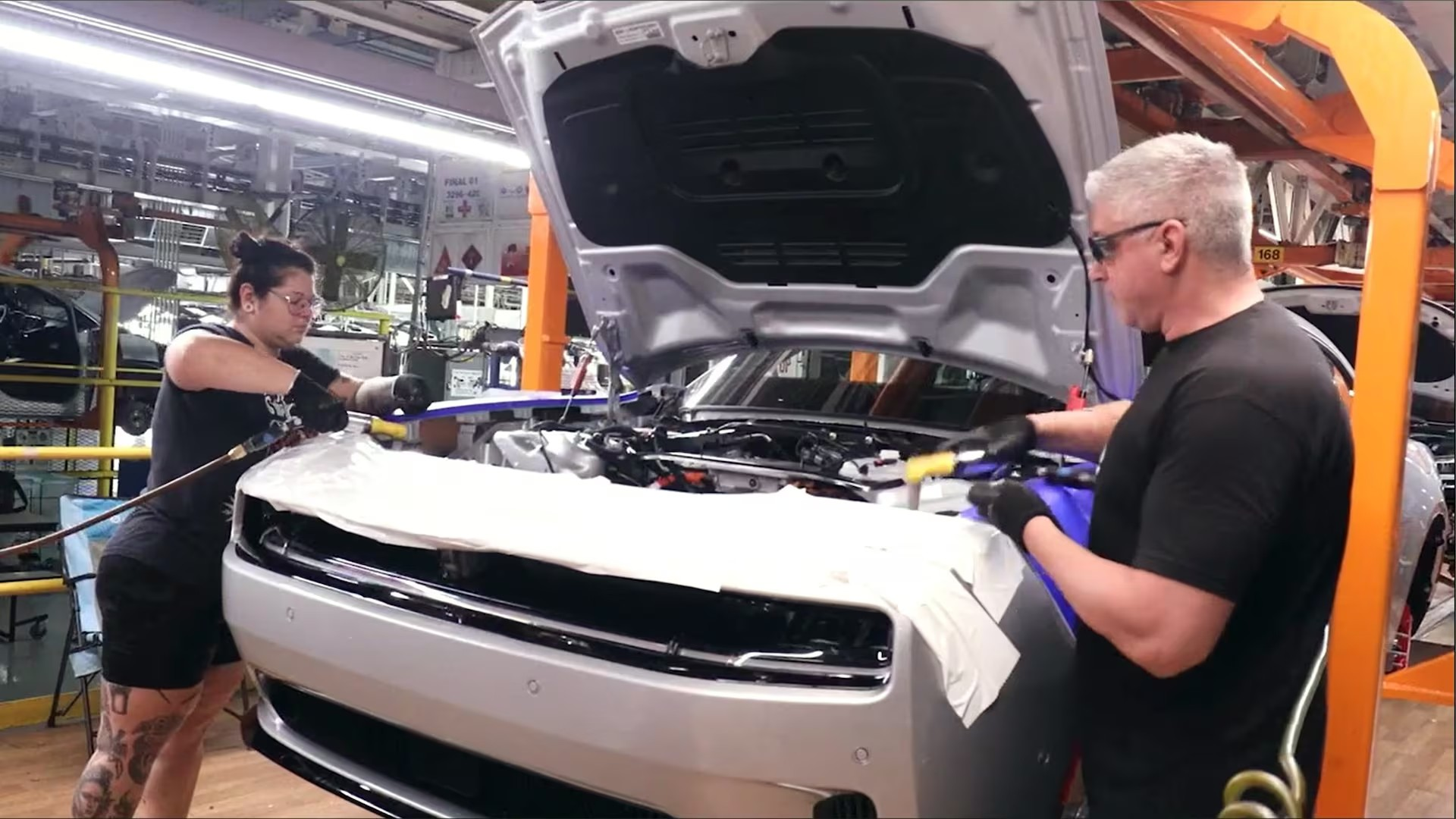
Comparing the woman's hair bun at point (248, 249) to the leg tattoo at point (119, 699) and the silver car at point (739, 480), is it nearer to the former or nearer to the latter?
the silver car at point (739, 480)

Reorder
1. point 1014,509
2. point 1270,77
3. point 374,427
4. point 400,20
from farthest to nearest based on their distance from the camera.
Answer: point 400,20 < point 1270,77 < point 374,427 < point 1014,509

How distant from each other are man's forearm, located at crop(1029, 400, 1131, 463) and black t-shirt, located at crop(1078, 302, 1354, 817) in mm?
511

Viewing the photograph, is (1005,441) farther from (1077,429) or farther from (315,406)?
(315,406)

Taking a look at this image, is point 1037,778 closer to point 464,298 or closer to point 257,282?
point 257,282

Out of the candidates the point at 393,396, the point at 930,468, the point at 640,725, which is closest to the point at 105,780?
the point at 393,396

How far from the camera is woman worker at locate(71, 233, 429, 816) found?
2535 millimetres

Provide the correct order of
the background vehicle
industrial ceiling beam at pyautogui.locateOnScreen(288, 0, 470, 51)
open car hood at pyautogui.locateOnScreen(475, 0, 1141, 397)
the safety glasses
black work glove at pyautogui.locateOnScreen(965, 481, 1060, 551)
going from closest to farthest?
black work glove at pyautogui.locateOnScreen(965, 481, 1060, 551) → open car hood at pyautogui.locateOnScreen(475, 0, 1141, 397) → the safety glasses → the background vehicle → industrial ceiling beam at pyautogui.locateOnScreen(288, 0, 470, 51)

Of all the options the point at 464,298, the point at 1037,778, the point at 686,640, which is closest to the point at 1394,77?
the point at 1037,778

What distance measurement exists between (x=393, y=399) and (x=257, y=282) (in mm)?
445

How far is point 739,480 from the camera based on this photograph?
8.32 ft

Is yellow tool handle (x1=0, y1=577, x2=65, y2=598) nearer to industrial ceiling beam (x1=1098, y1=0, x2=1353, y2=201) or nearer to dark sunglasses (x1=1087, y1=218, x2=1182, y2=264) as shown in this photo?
dark sunglasses (x1=1087, y1=218, x2=1182, y2=264)

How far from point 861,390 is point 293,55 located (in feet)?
11.3

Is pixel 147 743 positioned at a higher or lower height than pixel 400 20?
lower

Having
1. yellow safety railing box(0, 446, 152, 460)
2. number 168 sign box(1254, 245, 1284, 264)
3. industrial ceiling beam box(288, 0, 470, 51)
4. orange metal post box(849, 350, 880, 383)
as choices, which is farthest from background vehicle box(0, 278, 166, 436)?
number 168 sign box(1254, 245, 1284, 264)
